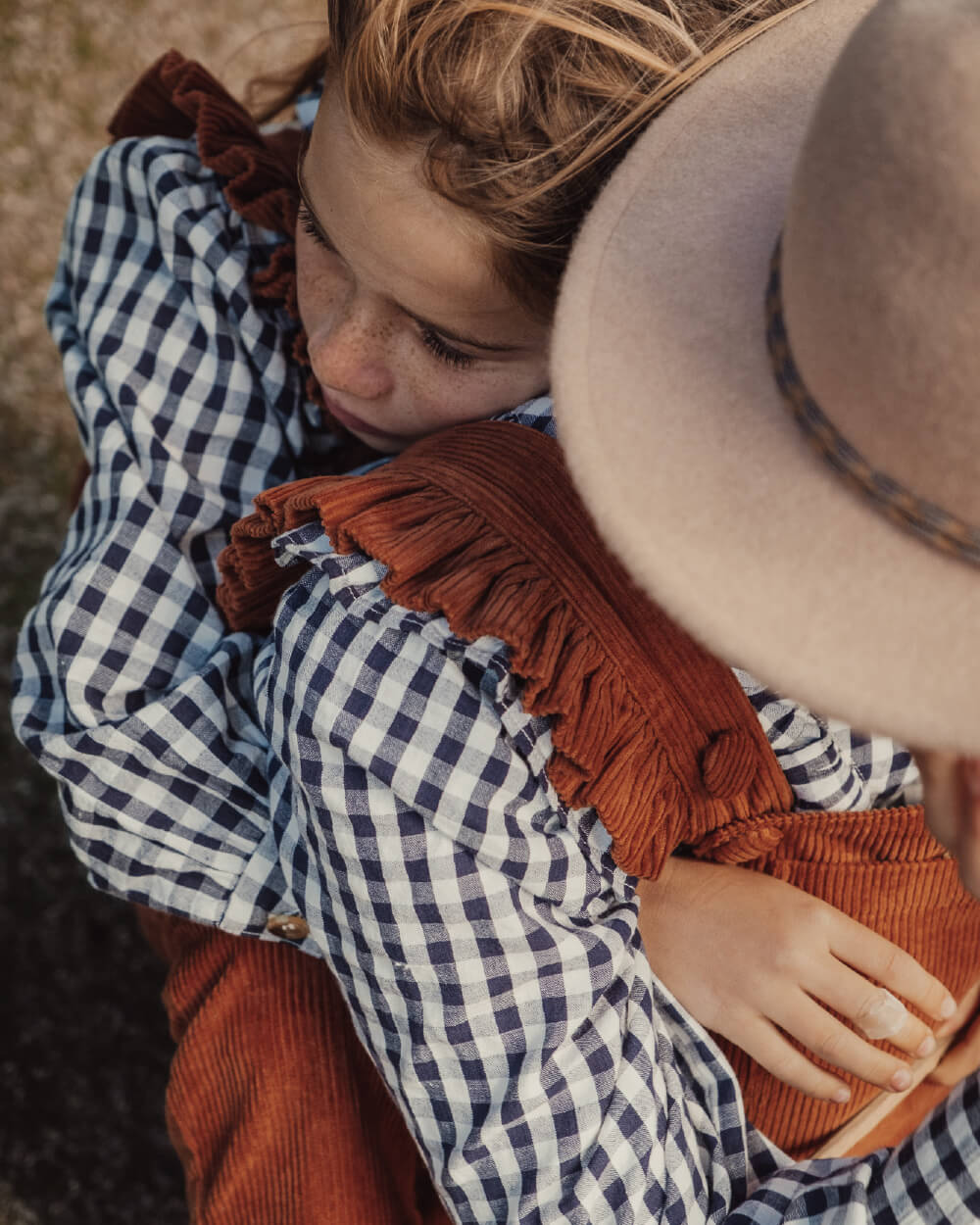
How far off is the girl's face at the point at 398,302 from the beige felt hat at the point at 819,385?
21 centimetres

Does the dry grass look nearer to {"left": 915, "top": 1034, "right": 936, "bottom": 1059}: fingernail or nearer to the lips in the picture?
the lips

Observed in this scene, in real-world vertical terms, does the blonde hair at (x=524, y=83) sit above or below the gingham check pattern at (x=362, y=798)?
above

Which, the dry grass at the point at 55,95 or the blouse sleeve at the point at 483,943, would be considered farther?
the dry grass at the point at 55,95

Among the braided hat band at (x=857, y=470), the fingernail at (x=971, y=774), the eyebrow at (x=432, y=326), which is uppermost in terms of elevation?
the braided hat band at (x=857, y=470)

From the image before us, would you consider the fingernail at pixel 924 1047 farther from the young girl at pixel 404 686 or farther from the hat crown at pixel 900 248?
the hat crown at pixel 900 248

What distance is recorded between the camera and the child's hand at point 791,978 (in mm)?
859

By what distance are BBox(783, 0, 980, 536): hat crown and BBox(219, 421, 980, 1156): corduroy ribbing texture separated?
0.85 feet

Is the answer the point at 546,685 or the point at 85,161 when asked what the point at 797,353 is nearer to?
the point at 546,685

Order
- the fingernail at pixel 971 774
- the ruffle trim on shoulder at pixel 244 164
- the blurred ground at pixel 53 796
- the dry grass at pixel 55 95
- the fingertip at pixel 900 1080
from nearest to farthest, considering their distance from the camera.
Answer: the fingernail at pixel 971 774 → the fingertip at pixel 900 1080 → the ruffle trim on shoulder at pixel 244 164 → the blurred ground at pixel 53 796 → the dry grass at pixel 55 95

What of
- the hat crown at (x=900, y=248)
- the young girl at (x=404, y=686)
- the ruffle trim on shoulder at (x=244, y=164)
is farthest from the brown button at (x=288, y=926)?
the hat crown at (x=900, y=248)

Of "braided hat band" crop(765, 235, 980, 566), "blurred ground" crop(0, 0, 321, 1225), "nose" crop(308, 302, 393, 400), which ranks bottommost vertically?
"blurred ground" crop(0, 0, 321, 1225)

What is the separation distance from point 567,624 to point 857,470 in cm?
26

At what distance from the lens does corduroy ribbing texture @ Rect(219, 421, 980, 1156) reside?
713 millimetres

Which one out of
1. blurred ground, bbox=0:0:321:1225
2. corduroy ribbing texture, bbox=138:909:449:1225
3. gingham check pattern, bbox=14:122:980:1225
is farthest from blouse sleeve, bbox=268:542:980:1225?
blurred ground, bbox=0:0:321:1225
